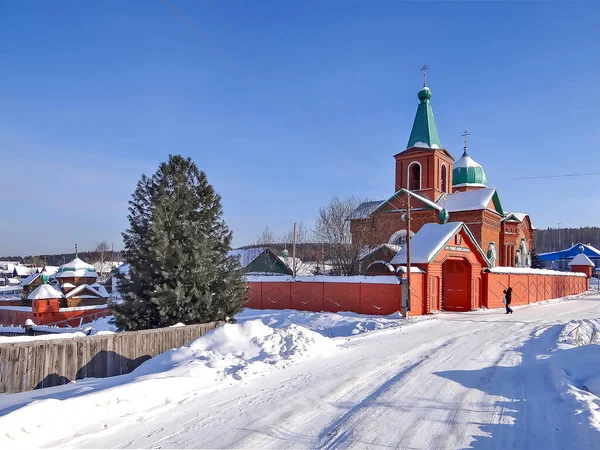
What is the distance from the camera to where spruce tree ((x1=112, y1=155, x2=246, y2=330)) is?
41.7 feet

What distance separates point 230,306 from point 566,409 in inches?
376

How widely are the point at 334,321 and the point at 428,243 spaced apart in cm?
750

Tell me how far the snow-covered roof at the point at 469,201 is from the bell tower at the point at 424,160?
1400mm

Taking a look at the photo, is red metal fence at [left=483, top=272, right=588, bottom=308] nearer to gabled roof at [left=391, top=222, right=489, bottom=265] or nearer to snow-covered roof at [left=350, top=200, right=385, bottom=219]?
gabled roof at [left=391, top=222, right=489, bottom=265]

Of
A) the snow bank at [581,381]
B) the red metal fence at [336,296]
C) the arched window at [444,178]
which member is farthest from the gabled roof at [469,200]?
the snow bank at [581,381]

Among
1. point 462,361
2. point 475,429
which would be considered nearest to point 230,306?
point 462,361

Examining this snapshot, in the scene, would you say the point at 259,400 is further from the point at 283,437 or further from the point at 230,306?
the point at 230,306

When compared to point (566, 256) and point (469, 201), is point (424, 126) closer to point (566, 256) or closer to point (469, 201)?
point (469, 201)

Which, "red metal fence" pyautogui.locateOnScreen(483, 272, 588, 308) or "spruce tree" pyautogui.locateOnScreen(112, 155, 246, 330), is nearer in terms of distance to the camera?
"spruce tree" pyautogui.locateOnScreen(112, 155, 246, 330)

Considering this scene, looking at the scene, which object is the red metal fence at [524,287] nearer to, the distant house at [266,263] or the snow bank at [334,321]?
the snow bank at [334,321]

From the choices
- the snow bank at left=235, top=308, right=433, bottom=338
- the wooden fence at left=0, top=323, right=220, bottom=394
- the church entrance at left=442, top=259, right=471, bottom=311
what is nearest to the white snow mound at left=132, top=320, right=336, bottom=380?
the wooden fence at left=0, top=323, right=220, bottom=394

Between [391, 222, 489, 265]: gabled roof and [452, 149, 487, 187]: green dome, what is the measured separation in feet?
79.4

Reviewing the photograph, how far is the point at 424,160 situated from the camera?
1666 inches

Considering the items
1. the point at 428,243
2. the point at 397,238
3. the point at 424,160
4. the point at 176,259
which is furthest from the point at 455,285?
the point at 176,259
